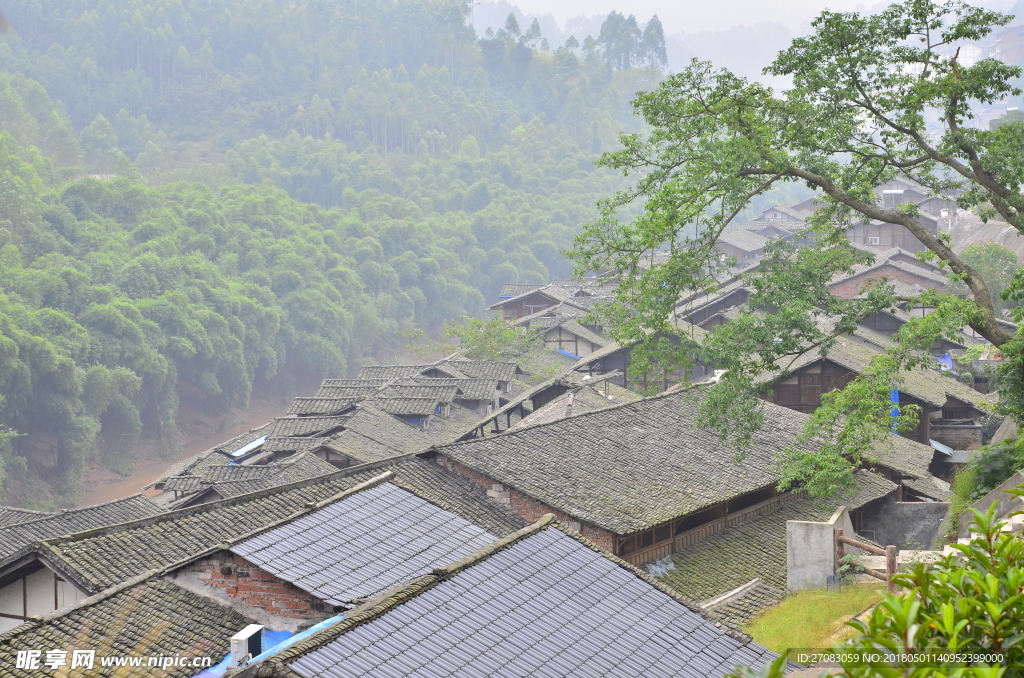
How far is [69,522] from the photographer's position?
2142 cm

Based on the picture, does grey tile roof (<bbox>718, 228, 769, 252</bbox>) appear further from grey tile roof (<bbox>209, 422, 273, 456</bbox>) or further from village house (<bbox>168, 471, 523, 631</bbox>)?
village house (<bbox>168, 471, 523, 631</bbox>)

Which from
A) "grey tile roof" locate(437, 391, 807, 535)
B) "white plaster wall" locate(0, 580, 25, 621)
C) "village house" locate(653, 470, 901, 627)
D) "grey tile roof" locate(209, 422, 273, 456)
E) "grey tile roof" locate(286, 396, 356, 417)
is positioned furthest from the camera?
"grey tile roof" locate(209, 422, 273, 456)

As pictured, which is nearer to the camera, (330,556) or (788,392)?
(330,556)

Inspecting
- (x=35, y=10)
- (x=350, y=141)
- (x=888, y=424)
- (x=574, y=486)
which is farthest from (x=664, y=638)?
(x=35, y=10)

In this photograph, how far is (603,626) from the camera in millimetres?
8289

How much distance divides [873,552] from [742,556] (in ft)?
13.1

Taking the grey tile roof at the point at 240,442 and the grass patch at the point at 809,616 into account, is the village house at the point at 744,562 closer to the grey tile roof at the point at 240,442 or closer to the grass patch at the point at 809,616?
the grass patch at the point at 809,616

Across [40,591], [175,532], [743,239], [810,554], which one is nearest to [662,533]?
[810,554]

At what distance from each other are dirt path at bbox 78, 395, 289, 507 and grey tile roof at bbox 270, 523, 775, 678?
37.8 metres

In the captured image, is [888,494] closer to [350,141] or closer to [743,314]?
[743,314]

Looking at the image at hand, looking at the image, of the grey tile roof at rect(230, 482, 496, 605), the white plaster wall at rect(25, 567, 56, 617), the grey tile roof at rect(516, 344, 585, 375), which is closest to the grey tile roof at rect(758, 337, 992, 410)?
the grey tile roof at rect(516, 344, 585, 375)

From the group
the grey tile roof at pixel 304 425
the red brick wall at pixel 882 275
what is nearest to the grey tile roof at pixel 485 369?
the grey tile roof at pixel 304 425

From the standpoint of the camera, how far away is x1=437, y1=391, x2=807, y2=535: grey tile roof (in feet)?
58.2

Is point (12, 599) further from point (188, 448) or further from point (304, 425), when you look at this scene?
point (188, 448)
